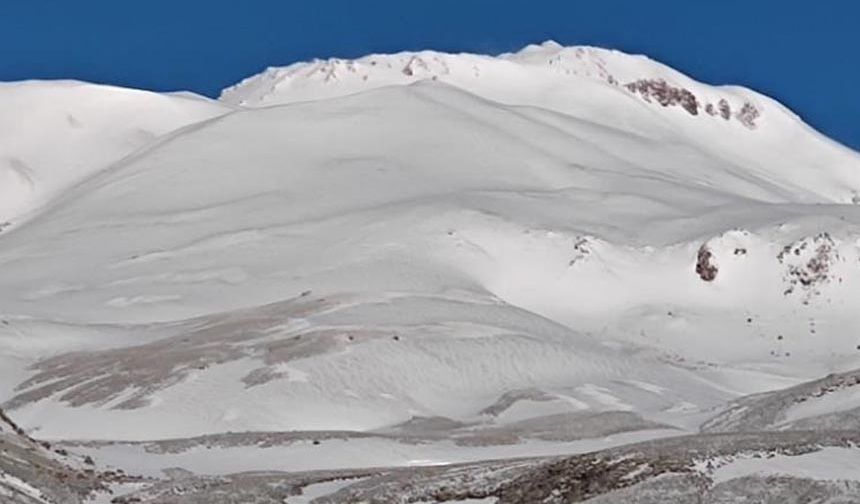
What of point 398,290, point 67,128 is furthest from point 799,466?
point 67,128

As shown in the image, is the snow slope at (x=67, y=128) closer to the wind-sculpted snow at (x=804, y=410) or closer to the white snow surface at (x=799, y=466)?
the wind-sculpted snow at (x=804, y=410)

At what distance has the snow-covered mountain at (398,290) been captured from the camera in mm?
50188

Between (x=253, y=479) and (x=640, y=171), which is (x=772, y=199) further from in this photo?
(x=253, y=479)

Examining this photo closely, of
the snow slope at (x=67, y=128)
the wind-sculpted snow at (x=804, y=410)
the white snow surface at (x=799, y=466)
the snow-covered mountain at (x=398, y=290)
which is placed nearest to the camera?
the white snow surface at (x=799, y=466)

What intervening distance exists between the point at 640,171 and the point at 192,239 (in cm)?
4844

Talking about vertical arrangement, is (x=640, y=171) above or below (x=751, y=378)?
above

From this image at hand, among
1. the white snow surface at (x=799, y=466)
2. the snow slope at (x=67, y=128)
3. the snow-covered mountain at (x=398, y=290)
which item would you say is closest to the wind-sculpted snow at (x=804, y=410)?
the snow-covered mountain at (x=398, y=290)

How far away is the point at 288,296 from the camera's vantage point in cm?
9338

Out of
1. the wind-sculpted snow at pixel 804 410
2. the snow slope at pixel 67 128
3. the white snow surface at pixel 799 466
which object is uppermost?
the snow slope at pixel 67 128

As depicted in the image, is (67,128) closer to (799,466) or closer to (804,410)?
(804,410)

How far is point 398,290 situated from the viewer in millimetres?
91750

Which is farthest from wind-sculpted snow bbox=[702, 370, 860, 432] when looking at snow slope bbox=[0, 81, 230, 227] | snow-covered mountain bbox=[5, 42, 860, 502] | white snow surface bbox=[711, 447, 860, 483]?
snow slope bbox=[0, 81, 230, 227]

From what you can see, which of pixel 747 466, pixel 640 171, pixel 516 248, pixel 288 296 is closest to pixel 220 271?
pixel 288 296

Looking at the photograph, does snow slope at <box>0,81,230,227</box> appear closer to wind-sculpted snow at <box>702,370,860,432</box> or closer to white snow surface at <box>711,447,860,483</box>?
wind-sculpted snow at <box>702,370,860,432</box>
